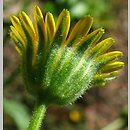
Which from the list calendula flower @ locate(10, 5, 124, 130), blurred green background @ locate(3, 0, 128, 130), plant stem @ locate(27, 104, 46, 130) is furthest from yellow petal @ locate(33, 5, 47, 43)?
blurred green background @ locate(3, 0, 128, 130)

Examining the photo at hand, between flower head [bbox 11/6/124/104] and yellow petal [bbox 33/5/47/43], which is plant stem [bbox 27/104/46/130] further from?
yellow petal [bbox 33/5/47/43]

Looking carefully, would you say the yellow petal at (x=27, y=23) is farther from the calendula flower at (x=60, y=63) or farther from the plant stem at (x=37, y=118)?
the plant stem at (x=37, y=118)

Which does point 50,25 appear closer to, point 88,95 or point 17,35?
point 17,35

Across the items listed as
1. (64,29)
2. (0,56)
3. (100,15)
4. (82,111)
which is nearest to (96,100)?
(82,111)

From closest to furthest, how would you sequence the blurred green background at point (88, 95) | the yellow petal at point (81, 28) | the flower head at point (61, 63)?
the yellow petal at point (81, 28) < the flower head at point (61, 63) < the blurred green background at point (88, 95)

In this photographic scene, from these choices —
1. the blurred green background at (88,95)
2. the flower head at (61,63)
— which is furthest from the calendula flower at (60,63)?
the blurred green background at (88,95)

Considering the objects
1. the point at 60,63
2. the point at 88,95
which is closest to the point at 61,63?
the point at 60,63
